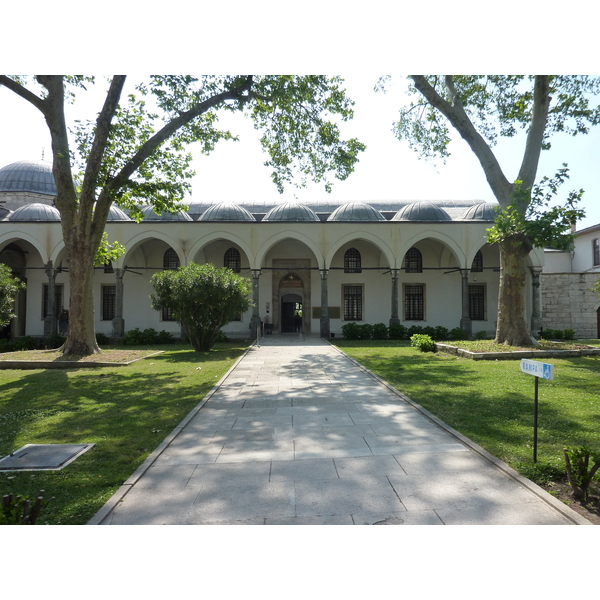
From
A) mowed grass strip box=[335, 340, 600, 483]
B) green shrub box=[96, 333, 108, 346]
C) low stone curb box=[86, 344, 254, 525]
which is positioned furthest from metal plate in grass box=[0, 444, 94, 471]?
green shrub box=[96, 333, 108, 346]

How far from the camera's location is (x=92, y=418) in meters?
6.22

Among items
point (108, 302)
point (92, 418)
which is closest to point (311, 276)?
point (108, 302)

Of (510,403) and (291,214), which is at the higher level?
(291,214)

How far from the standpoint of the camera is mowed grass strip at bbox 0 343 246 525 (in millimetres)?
3697

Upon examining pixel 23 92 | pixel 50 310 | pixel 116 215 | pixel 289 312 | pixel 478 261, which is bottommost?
pixel 289 312

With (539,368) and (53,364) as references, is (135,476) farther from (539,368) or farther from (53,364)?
(53,364)

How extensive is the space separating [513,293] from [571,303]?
497 inches

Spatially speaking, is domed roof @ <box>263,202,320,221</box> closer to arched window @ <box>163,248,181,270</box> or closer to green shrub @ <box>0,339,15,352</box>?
arched window @ <box>163,248,181,270</box>

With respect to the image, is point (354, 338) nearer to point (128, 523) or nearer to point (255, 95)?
point (255, 95)

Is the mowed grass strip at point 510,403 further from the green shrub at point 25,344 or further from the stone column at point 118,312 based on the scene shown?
the green shrub at point 25,344

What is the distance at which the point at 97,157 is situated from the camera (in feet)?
40.1

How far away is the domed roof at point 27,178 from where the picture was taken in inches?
1132

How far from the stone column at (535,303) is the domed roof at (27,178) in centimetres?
3131

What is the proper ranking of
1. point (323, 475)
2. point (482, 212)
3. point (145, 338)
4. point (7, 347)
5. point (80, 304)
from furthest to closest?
point (482, 212) → point (145, 338) → point (7, 347) → point (80, 304) → point (323, 475)
